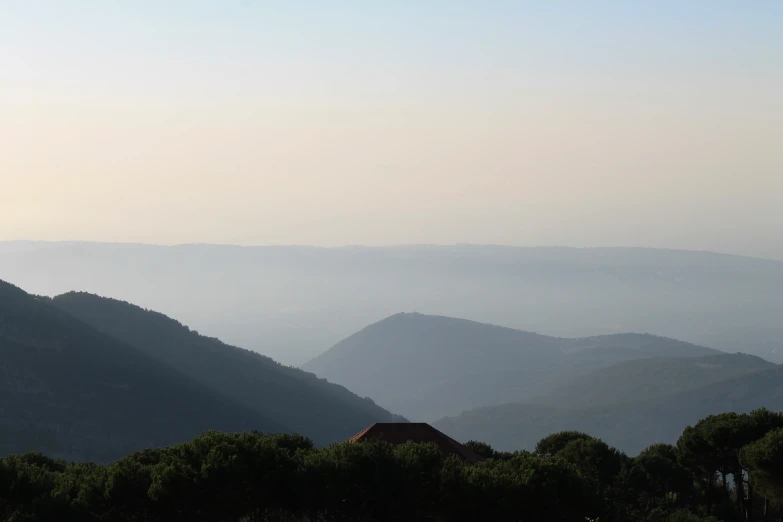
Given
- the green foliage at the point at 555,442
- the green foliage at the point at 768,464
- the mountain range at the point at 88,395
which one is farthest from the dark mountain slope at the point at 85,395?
the green foliage at the point at 768,464

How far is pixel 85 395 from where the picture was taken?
146m

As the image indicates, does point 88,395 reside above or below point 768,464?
below

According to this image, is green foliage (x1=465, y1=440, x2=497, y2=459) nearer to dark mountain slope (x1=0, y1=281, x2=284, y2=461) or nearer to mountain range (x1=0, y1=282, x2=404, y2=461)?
dark mountain slope (x1=0, y1=281, x2=284, y2=461)

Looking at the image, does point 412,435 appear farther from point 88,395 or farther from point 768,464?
point 88,395

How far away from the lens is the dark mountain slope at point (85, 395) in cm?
13375

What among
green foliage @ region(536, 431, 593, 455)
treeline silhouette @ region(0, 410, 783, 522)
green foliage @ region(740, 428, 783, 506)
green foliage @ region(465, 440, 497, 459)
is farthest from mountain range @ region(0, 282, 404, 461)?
green foliage @ region(740, 428, 783, 506)

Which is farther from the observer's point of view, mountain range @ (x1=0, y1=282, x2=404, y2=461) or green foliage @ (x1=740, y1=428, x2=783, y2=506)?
mountain range @ (x1=0, y1=282, x2=404, y2=461)

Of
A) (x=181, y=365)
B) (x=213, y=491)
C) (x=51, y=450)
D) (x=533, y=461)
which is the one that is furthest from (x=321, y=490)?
(x=181, y=365)

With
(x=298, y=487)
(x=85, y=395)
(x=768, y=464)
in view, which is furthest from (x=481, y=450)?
(x=85, y=395)

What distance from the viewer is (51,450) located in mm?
127438

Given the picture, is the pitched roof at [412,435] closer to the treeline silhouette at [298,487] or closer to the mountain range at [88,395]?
the treeline silhouette at [298,487]

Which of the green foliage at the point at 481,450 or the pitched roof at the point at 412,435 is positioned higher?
the pitched roof at the point at 412,435

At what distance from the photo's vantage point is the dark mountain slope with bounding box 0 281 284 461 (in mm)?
133750

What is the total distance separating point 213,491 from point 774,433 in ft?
107
